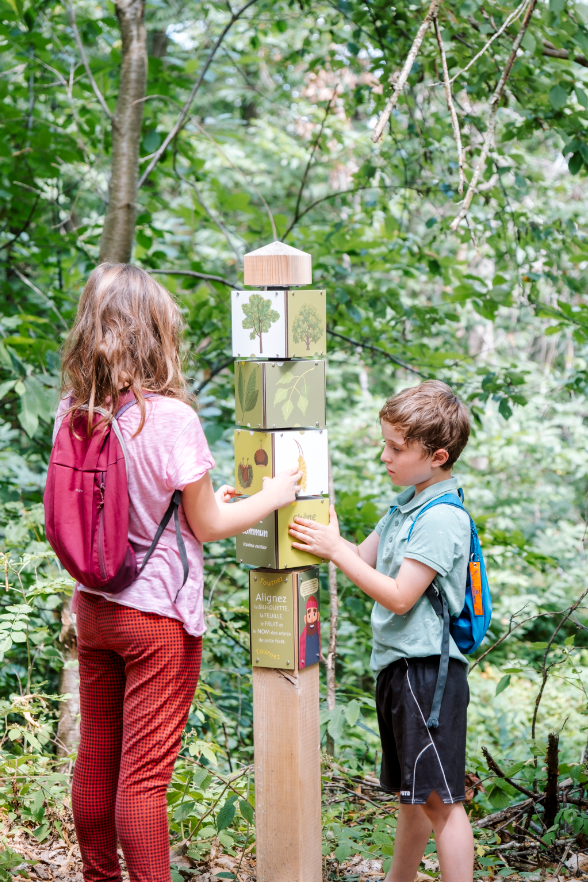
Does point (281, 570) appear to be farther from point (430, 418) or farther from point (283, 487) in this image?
point (430, 418)

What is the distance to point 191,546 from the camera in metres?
1.59

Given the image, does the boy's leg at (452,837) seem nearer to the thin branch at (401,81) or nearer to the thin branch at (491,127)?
the thin branch at (491,127)

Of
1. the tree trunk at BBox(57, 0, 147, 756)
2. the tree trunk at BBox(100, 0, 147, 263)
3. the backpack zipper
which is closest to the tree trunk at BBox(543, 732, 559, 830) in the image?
the backpack zipper

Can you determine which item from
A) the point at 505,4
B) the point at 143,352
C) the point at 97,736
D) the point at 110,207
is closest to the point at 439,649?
the point at 97,736

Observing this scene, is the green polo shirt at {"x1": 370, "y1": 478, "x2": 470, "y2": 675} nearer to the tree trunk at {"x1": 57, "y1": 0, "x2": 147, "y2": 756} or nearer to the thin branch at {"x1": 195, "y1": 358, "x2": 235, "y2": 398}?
the tree trunk at {"x1": 57, "y1": 0, "x2": 147, "y2": 756}

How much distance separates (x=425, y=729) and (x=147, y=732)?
25.0 inches

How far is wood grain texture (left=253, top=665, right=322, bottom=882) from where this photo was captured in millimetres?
1838

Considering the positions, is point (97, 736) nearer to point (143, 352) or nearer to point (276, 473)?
point (276, 473)

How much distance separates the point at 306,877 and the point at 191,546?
0.92 m

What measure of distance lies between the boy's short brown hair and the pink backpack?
58cm

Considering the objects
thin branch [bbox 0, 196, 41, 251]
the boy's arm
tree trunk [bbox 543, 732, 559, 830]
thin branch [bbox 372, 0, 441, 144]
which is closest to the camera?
thin branch [bbox 372, 0, 441, 144]

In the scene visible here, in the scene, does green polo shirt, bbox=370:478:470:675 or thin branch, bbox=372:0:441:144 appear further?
green polo shirt, bbox=370:478:470:675

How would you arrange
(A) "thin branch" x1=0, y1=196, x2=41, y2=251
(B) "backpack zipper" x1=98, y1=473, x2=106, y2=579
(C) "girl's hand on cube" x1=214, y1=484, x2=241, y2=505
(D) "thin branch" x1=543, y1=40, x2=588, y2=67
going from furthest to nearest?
(A) "thin branch" x1=0, y1=196, x2=41, y2=251 < (D) "thin branch" x1=543, y1=40, x2=588, y2=67 < (C) "girl's hand on cube" x1=214, y1=484, x2=241, y2=505 < (B) "backpack zipper" x1=98, y1=473, x2=106, y2=579

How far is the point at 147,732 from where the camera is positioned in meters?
1.54
